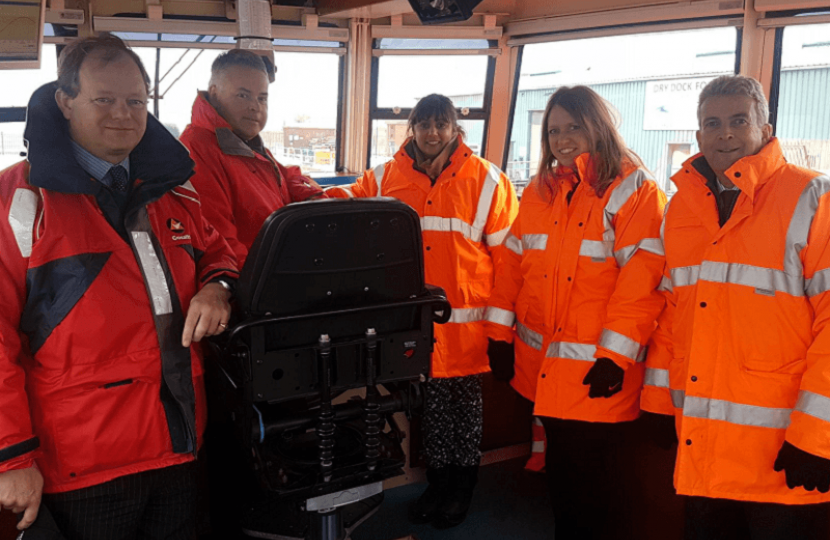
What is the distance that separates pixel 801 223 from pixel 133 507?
1.64 m

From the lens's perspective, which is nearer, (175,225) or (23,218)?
(23,218)

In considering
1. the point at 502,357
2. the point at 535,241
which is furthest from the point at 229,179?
the point at 502,357

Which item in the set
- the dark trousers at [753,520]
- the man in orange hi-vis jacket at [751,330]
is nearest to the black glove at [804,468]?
the man in orange hi-vis jacket at [751,330]

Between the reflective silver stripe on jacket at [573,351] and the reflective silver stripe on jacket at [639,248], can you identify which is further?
the reflective silver stripe on jacket at [573,351]

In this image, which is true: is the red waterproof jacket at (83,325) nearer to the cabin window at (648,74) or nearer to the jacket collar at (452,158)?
the jacket collar at (452,158)

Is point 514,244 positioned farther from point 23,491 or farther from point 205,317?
point 23,491

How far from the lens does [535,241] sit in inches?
81.2

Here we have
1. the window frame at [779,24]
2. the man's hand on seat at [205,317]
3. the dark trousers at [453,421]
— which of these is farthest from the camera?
the window frame at [779,24]

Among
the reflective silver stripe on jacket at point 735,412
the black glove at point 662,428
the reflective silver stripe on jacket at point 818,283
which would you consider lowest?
the black glove at point 662,428

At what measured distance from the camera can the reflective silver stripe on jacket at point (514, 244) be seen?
218 centimetres

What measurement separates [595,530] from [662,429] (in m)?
0.47

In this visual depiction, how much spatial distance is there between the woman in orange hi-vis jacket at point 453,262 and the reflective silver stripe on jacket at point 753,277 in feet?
3.22

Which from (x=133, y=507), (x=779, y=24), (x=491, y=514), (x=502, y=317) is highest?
(x=779, y=24)

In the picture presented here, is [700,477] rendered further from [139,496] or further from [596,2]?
[596,2]
